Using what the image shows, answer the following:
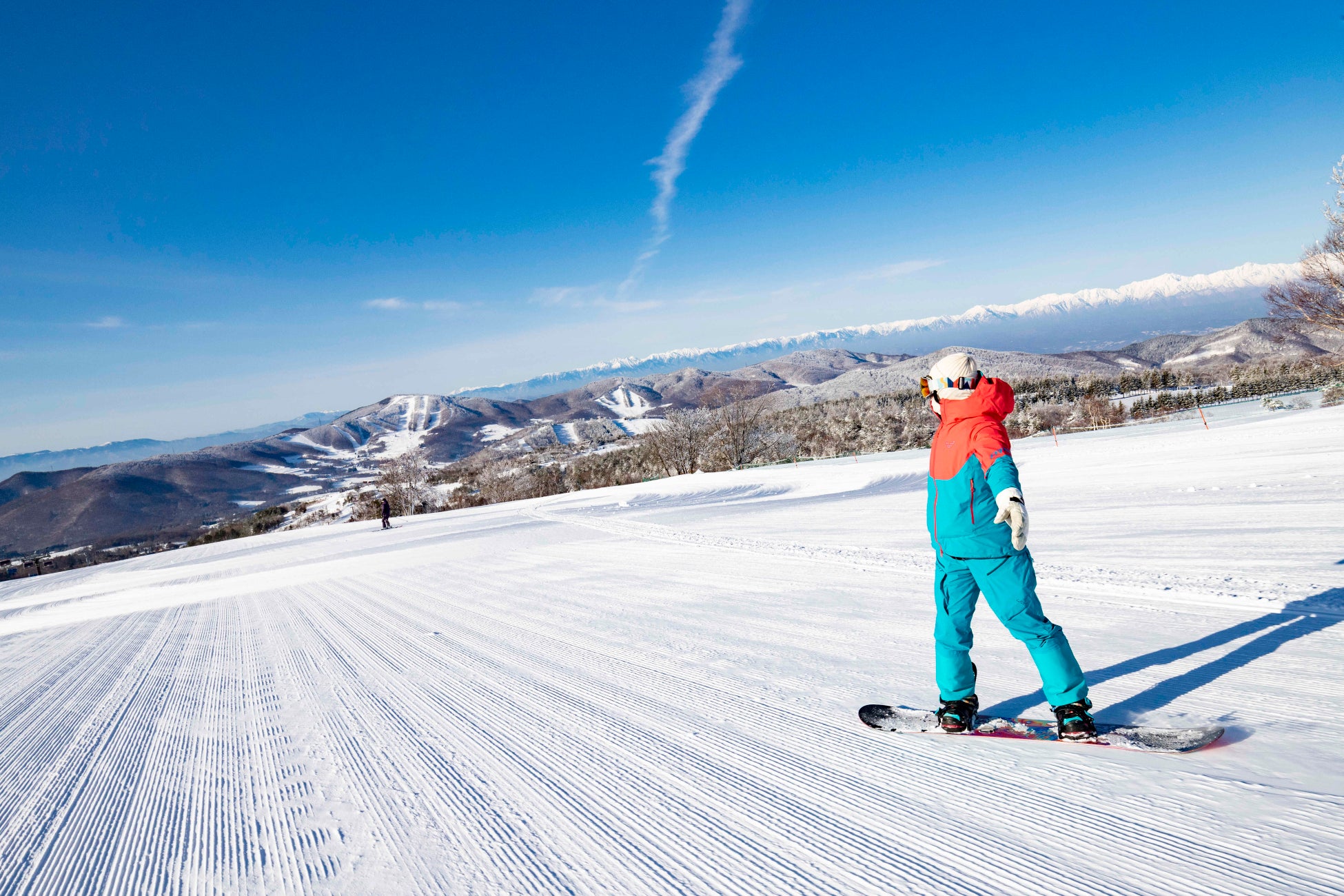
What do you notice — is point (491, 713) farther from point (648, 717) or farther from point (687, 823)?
Result: point (687, 823)

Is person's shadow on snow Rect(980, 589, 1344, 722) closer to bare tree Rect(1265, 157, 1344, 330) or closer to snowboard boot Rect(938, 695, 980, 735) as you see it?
snowboard boot Rect(938, 695, 980, 735)

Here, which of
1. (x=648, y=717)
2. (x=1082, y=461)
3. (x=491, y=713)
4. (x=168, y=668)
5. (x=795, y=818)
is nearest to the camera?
(x=795, y=818)

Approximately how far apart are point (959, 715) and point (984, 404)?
4.88 ft

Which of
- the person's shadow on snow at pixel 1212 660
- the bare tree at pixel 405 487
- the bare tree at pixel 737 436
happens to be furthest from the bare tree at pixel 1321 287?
the bare tree at pixel 405 487

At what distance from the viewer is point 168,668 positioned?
597 centimetres

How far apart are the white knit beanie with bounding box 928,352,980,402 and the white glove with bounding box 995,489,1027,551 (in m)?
0.53

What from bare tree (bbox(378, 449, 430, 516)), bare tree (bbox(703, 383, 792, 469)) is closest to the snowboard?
bare tree (bbox(703, 383, 792, 469))

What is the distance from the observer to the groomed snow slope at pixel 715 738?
6.89 feet

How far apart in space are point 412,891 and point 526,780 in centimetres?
83

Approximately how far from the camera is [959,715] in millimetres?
2816

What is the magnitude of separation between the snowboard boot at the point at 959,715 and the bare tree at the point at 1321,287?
3452cm

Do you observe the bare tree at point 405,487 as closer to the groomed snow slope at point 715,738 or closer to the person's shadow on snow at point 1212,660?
the groomed snow slope at point 715,738

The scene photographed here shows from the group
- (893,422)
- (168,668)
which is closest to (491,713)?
(168,668)

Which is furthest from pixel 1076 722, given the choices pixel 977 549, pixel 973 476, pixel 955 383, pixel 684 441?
pixel 684 441
